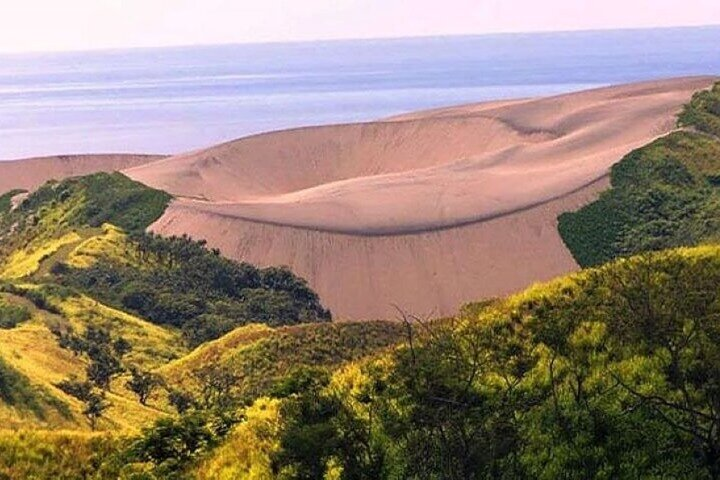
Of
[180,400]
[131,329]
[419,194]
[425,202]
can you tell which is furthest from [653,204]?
[180,400]

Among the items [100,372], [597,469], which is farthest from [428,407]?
[100,372]

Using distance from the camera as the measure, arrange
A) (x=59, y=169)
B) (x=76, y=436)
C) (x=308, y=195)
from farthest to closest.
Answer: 1. (x=59, y=169)
2. (x=308, y=195)
3. (x=76, y=436)

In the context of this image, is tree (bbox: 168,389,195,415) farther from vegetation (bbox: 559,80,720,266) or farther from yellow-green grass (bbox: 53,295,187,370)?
vegetation (bbox: 559,80,720,266)

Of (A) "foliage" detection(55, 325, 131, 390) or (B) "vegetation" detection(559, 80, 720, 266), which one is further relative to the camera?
(B) "vegetation" detection(559, 80, 720, 266)

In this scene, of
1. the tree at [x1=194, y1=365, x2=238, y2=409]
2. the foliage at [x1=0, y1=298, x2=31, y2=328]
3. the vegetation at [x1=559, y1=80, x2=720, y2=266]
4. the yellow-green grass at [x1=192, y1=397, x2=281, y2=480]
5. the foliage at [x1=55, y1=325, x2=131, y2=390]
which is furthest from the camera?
the vegetation at [x1=559, y1=80, x2=720, y2=266]

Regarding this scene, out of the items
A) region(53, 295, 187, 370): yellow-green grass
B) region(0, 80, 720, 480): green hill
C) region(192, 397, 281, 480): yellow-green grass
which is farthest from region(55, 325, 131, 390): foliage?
region(192, 397, 281, 480): yellow-green grass

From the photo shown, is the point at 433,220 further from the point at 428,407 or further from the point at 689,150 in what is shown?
the point at 428,407

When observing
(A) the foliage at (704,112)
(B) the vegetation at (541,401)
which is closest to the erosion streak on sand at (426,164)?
(A) the foliage at (704,112)
